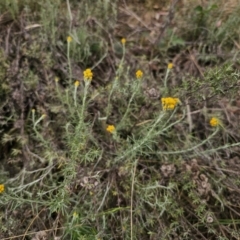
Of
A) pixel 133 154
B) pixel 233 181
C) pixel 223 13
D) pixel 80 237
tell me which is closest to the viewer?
pixel 80 237

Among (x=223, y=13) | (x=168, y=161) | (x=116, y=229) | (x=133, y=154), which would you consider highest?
(x=223, y=13)

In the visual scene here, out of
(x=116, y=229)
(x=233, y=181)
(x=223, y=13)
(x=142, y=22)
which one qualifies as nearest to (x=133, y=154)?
(x=116, y=229)

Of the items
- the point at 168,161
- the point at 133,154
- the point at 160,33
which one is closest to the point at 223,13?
the point at 160,33

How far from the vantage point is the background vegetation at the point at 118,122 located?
1606mm

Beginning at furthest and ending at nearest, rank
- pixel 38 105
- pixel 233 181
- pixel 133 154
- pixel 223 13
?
pixel 223 13 < pixel 38 105 < pixel 233 181 < pixel 133 154

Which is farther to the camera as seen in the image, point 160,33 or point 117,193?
point 160,33

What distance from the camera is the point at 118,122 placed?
6.40 ft

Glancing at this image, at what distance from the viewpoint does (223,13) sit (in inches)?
92.2

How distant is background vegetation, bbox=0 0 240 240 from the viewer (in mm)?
1606

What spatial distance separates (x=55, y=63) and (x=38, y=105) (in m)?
0.26

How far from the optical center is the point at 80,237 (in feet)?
4.98

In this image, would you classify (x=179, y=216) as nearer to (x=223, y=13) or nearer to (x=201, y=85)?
(x=201, y=85)

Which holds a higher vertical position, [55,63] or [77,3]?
[77,3]

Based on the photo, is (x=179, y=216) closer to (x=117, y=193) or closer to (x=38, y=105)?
(x=117, y=193)
